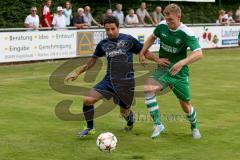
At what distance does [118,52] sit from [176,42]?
0.96 metres

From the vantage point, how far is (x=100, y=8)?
30.1m

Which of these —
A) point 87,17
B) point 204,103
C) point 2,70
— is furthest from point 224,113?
point 87,17

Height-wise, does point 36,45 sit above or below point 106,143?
above

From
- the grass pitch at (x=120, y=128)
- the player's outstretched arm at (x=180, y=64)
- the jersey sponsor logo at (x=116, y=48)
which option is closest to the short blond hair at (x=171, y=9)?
the player's outstretched arm at (x=180, y=64)

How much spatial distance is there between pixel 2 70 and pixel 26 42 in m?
1.94

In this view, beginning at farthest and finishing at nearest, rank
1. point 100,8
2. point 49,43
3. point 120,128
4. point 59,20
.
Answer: point 100,8
point 59,20
point 49,43
point 120,128

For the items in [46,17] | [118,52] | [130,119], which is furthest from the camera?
[46,17]

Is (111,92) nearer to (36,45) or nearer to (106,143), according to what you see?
(106,143)

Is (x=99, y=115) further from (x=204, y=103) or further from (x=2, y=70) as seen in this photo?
(x=2, y=70)

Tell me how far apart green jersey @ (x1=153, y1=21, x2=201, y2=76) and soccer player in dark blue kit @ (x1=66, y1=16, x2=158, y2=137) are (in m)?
0.25

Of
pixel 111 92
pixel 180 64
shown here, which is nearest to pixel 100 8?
pixel 111 92

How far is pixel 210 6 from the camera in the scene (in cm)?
3866

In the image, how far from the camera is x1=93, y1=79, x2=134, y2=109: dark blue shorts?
891 cm

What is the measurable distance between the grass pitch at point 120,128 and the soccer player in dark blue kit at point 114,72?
556mm
